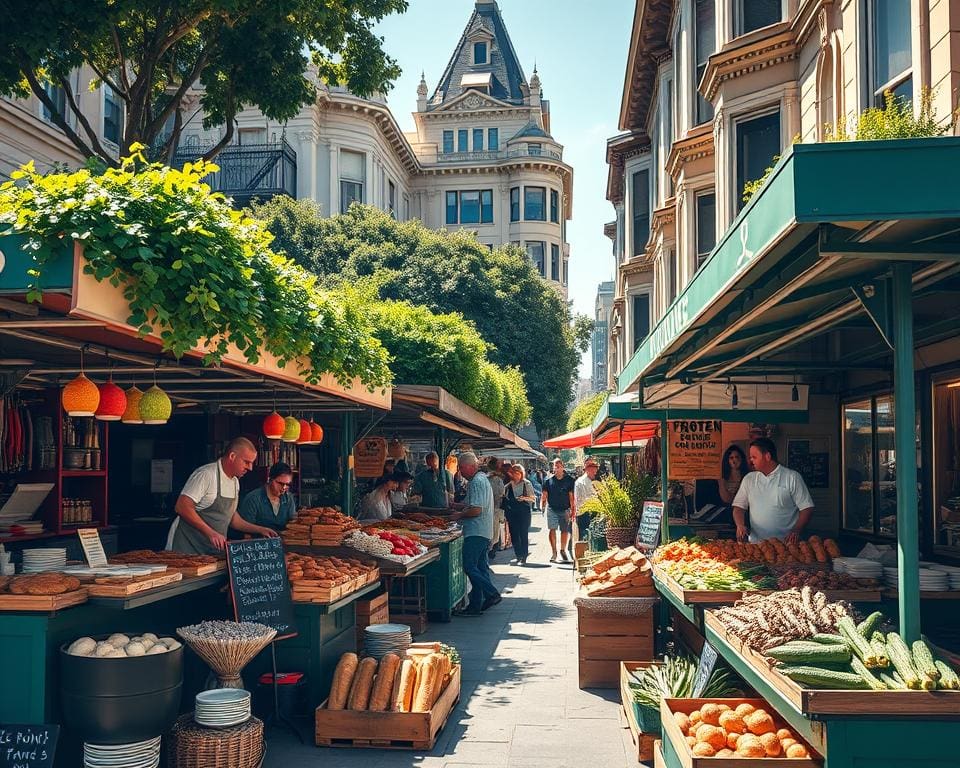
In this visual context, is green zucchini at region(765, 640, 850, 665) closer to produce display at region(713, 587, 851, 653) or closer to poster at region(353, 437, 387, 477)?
produce display at region(713, 587, 851, 653)

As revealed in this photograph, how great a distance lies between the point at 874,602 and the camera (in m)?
6.23

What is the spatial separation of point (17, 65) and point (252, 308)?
7.99 metres

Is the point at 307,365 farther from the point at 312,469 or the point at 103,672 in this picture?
the point at 312,469

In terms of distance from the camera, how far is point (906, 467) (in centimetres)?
436

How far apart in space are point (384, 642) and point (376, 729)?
1111mm

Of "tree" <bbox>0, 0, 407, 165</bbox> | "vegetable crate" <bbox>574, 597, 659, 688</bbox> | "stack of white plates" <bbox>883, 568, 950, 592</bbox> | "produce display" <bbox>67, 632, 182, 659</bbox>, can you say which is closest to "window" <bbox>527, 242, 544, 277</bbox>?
"tree" <bbox>0, 0, 407, 165</bbox>

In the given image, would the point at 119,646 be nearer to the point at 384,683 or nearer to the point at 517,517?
the point at 384,683

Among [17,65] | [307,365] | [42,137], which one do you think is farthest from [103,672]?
[42,137]

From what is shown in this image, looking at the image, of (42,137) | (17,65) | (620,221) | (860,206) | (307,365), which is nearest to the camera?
(860,206)

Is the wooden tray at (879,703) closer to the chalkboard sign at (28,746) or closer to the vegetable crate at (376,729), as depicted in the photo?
the vegetable crate at (376,729)

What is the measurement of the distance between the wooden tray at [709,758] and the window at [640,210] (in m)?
26.5

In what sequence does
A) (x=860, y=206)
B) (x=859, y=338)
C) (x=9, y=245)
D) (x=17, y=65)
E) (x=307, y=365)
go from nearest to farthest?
(x=860, y=206), (x=9, y=245), (x=307, y=365), (x=859, y=338), (x=17, y=65)

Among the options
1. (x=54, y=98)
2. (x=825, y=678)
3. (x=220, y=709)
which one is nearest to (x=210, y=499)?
(x=220, y=709)

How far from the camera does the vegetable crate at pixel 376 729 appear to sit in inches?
276
